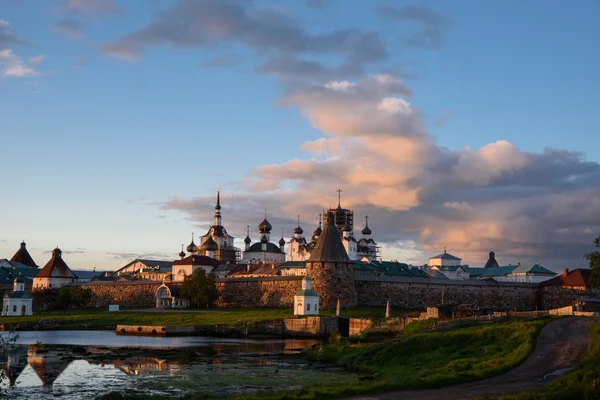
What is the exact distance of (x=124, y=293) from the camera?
8525cm

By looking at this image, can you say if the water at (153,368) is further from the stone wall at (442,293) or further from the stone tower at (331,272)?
the stone wall at (442,293)

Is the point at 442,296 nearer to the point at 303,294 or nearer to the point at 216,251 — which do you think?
the point at 303,294

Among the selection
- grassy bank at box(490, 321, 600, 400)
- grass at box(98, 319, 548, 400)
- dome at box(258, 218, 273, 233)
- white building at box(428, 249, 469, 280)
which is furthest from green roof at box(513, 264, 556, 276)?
grassy bank at box(490, 321, 600, 400)

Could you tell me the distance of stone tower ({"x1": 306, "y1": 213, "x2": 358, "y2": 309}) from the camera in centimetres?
6297

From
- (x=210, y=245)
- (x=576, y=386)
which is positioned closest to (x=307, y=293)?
(x=576, y=386)

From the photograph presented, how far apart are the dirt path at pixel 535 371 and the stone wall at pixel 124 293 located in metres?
A: 57.9

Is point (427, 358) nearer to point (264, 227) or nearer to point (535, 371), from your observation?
point (535, 371)

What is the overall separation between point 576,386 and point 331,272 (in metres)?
43.6

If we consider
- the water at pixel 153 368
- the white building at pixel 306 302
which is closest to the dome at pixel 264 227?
the white building at pixel 306 302

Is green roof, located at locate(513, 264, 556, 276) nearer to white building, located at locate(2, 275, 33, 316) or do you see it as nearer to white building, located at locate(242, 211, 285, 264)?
white building, located at locate(242, 211, 285, 264)

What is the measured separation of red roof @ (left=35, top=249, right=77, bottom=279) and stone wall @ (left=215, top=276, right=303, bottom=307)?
3001 centimetres

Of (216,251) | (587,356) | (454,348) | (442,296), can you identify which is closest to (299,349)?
(454,348)

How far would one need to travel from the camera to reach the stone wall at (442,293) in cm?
6838

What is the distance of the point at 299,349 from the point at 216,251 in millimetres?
78826
